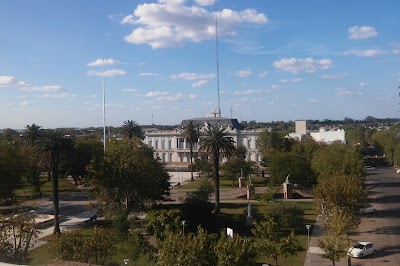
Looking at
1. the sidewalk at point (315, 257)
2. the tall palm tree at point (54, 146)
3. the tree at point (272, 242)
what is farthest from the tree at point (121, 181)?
the tree at point (272, 242)

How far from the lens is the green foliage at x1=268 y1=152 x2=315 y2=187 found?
59812mm

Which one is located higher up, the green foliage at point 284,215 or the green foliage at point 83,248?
the green foliage at point 83,248

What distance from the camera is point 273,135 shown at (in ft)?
299

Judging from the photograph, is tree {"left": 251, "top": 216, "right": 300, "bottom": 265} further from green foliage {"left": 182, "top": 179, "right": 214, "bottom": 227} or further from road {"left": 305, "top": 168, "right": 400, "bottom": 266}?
green foliage {"left": 182, "top": 179, "right": 214, "bottom": 227}

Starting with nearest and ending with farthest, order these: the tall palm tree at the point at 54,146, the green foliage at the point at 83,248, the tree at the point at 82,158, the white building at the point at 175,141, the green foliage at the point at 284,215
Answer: the green foliage at the point at 83,248, the green foliage at the point at 284,215, the tall palm tree at the point at 54,146, the tree at the point at 82,158, the white building at the point at 175,141

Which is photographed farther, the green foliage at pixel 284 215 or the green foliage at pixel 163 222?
the green foliage at pixel 284 215

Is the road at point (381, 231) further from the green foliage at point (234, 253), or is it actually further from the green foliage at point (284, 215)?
the green foliage at point (234, 253)

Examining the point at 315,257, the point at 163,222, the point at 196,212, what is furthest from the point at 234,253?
the point at 196,212

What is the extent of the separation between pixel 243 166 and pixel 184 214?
1414 inches

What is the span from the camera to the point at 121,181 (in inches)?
1657

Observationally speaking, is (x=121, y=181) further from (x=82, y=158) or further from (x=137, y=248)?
(x=82, y=158)

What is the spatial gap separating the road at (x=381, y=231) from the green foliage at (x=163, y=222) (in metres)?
10.6

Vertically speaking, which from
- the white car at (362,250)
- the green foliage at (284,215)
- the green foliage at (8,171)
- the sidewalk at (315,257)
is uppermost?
the green foliage at (8,171)

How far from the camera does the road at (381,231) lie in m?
32.0
